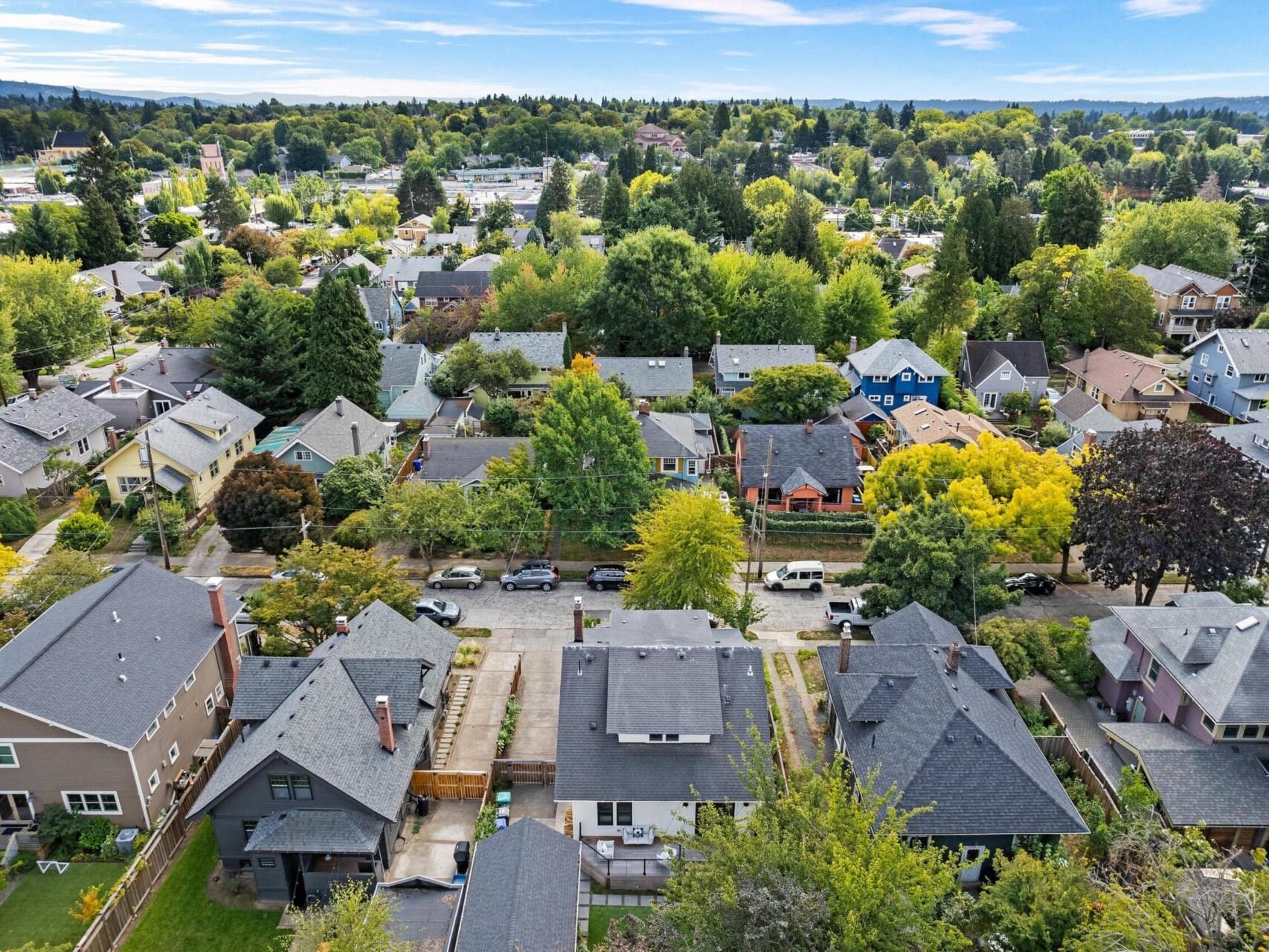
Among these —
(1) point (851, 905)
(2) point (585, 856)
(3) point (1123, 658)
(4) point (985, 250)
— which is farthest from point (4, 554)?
(4) point (985, 250)

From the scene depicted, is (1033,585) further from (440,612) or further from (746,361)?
(746,361)

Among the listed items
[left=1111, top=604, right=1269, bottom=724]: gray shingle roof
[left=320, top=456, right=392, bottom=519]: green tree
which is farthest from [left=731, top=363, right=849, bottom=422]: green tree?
[left=1111, top=604, right=1269, bottom=724]: gray shingle roof

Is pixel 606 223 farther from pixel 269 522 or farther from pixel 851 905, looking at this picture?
pixel 851 905

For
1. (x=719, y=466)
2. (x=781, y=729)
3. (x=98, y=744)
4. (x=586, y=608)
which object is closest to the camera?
(x=98, y=744)

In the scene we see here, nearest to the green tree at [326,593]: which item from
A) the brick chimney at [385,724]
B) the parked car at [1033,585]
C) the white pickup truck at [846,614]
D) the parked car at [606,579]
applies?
the brick chimney at [385,724]

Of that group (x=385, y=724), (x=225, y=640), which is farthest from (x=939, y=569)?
(x=225, y=640)

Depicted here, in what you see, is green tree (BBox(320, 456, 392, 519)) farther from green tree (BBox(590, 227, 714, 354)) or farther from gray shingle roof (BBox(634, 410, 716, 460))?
green tree (BBox(590, 227, 714, 354))
